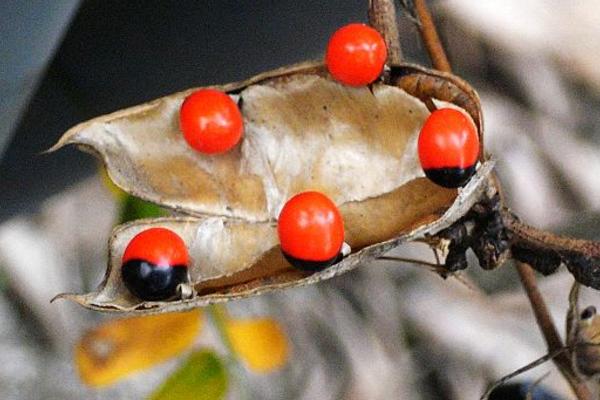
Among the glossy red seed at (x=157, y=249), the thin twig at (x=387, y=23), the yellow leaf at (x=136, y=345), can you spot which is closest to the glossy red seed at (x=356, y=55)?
the thin twig at (x=387, y=23)

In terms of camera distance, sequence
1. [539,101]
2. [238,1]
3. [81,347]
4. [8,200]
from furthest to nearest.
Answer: [539,101]
[81,347]
[8,200]
[238,1]

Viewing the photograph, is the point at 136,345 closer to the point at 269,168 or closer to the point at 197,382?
the point at 197,382

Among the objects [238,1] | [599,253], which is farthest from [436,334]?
[599,253]

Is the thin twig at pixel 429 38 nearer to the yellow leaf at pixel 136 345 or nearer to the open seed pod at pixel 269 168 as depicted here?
the open seed pod at pixel 269 168

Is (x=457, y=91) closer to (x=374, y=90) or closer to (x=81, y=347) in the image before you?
(x=374, y=90)

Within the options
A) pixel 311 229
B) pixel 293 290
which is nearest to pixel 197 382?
pixel 293 290

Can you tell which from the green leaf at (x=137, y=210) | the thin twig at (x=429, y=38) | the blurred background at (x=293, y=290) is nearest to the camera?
the thin twig at (x=429, y=38)

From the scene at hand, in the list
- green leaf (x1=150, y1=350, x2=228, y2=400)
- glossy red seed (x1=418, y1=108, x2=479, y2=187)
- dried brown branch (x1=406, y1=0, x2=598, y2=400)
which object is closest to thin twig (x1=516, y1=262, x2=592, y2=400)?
dried brown branch (x1=406, y1=0, x2=598, y2=400)
